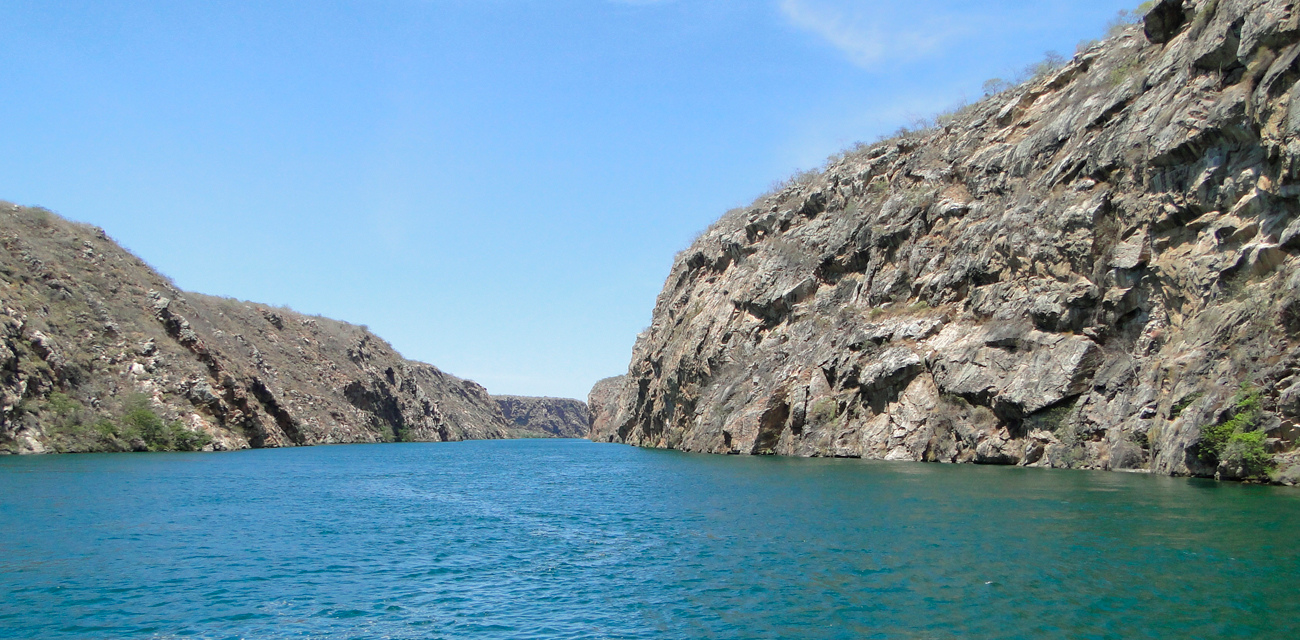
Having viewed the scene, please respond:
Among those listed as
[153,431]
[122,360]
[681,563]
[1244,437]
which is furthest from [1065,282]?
[122,360]

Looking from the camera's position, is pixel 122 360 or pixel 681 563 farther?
pixel 122 360

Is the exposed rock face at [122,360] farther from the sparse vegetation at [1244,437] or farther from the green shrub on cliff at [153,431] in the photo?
the sparse vegetation at [1244,437]

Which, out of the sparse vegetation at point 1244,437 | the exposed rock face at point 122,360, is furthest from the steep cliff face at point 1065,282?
the exposed rock face at point 122,360

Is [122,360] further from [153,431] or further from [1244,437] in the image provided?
[1244,437]

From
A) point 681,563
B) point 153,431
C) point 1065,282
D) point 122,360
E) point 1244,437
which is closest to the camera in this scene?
point 681,563

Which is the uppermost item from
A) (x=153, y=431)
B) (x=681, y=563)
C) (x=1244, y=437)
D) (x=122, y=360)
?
(x=122, y=360)

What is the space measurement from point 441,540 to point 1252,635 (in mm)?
20900

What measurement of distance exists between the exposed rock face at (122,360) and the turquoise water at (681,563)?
35698 millimetres

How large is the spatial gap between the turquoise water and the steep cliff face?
5720 mm

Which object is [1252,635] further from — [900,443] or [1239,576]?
[900,443]

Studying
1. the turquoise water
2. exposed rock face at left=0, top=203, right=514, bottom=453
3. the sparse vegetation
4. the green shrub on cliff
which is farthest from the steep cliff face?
exposed rock face at left=0, top=203, right=514, bottom=453

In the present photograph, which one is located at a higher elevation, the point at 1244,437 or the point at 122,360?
the point at 122,360

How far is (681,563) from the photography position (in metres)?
20.5

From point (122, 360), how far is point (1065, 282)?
3328 inches
